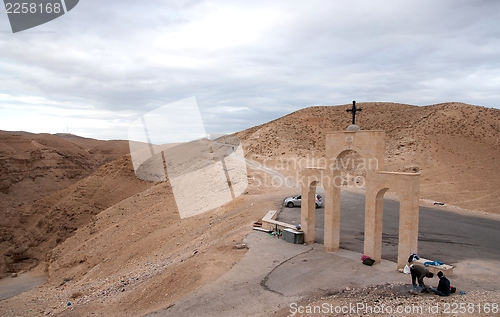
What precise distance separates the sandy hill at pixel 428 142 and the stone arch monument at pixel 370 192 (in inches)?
740

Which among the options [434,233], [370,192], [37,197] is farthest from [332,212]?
[37,197]

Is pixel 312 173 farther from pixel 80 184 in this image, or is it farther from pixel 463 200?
pixel 80 184

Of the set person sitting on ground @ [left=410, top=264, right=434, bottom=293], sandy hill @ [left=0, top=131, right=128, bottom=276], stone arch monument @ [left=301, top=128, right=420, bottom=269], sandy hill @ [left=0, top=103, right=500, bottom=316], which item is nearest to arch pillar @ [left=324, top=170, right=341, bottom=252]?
stone arch monument @ [left=301, top=128, right=420, bottom=269]

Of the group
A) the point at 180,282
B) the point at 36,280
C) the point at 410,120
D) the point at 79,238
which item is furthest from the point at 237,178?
the point at 410,120

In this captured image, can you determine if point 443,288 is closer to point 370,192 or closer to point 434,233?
point 370,192

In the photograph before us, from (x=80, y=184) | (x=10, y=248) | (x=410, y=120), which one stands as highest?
(x=410, y=120)

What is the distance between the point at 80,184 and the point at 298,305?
3906 centimetres

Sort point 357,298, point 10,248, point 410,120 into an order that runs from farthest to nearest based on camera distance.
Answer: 1. point 410,120
2. point 10,248
3. point 357,298

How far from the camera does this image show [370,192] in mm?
12438

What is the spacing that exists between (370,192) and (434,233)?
7762 mm

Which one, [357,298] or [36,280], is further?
[36,280]

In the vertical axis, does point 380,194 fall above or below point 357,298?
above

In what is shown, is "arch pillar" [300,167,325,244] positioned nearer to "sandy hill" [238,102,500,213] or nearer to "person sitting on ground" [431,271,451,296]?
"person sitting on ground" [431,271,451,296]

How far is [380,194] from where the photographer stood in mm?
12383
